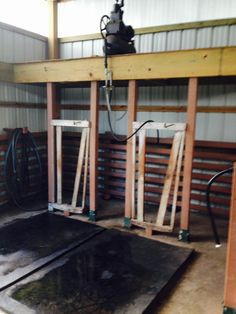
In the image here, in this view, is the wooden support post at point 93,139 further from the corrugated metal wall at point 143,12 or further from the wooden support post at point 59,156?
the corrugated metal wall at point 143,12

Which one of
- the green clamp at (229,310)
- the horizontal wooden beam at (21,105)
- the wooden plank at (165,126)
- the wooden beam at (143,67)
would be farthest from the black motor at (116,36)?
the green clamp at (229,310)

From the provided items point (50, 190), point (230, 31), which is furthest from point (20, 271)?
point (230, 31)

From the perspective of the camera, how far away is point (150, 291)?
7.43 ft

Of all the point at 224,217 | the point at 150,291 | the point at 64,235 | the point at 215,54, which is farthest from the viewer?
the point at 224,217

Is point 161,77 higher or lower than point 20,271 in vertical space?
higher

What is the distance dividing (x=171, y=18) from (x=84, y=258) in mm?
3423

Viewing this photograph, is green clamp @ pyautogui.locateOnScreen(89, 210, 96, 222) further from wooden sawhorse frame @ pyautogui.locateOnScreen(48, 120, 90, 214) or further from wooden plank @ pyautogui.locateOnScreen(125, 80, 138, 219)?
wooden plank @ pyautogui.locateOnScreen(125, 80, 138, 219)

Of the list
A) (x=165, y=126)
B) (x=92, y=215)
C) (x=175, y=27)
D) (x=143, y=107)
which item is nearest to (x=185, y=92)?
(x=143, y=107)

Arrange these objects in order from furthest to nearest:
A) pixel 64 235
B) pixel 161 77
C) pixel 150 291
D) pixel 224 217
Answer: pixel 224 217 < pixel 64 235 < pixel 161 77 < pixel 150 291

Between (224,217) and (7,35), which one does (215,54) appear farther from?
(7,35)

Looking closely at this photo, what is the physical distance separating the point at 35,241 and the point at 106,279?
1.06 meters

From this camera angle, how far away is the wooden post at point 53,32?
15.9ft

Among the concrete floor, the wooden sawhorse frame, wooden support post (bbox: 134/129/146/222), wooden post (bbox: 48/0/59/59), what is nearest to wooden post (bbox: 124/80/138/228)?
wooden support post (bbox: 134/129/146/222)

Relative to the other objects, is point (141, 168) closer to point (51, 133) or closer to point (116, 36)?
point (51, 133)
